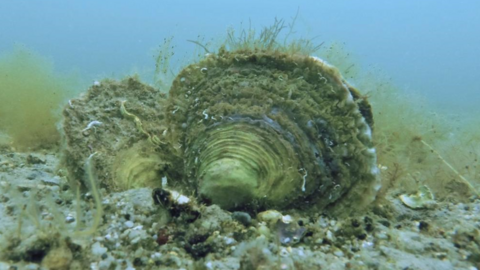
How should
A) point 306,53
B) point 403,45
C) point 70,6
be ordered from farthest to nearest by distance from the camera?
1. point 70,6
2. point 403,45
3. point 306,53

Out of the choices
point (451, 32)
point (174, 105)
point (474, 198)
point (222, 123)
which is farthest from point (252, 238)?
point (451, 32)

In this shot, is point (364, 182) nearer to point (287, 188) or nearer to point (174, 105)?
A: point (287, 188)

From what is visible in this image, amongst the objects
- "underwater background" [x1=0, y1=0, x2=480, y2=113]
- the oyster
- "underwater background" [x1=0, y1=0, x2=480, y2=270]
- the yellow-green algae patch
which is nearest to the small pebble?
"underwater background" [x1=0, y1=0, x2=480, y2=270]

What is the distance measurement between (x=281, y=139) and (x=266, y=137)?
152 millimetres

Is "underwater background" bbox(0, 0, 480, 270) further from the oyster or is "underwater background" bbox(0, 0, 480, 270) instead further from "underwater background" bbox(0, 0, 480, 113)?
"underwater background" bbox(0, 0, 480, 113)

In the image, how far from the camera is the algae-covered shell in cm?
339

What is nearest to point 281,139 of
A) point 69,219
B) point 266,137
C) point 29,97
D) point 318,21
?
point 266,137

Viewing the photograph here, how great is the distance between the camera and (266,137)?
3.47 metres

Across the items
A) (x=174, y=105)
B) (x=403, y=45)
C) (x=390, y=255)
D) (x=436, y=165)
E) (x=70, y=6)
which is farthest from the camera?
(x=70, y=6)

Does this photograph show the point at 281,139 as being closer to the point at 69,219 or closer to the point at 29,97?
the point at 69,219

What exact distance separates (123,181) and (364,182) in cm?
272

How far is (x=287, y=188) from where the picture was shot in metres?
3.44

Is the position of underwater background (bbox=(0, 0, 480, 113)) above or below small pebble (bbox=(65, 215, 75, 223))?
above

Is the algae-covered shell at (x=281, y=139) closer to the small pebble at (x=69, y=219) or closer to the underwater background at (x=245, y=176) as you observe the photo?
the underwater background at (x=245, y=176)
